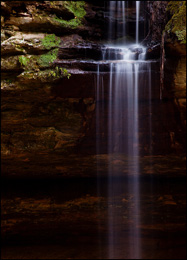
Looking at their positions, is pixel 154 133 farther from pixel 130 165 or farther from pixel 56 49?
pixel 56 49

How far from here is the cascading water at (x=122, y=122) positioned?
4992 millimetres

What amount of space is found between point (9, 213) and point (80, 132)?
3584 mm

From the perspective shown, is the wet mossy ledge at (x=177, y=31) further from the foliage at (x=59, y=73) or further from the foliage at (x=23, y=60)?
the foliage at (x=23, y=60)

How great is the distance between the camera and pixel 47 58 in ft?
16.5

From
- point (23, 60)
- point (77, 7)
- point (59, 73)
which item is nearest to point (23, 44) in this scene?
point (23, 60)

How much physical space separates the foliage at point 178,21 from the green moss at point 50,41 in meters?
2.78

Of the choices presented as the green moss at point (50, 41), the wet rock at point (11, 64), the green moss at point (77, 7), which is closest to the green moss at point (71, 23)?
the green moss at point (77, 7)

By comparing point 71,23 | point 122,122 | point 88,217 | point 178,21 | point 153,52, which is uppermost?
point 71,23

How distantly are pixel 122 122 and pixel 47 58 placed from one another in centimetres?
255

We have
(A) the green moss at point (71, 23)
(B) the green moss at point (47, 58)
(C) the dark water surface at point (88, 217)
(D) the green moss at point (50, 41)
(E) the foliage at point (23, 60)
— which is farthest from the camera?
(C) the dark water surface at point (88, 217)

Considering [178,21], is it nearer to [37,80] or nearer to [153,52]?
[153,52]

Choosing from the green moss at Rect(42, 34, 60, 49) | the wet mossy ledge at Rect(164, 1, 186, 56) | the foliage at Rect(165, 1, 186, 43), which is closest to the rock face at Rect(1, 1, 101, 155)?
the green moss at Rect(42, 34, 60, 49)

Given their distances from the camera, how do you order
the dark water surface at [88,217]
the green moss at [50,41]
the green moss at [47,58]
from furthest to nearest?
the dark water surface at [88,217] < the green moss at [50,41] < the green moss at [47,58]

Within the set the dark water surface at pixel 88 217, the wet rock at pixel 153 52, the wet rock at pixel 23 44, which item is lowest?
the dark water surface at pixel 88 217
